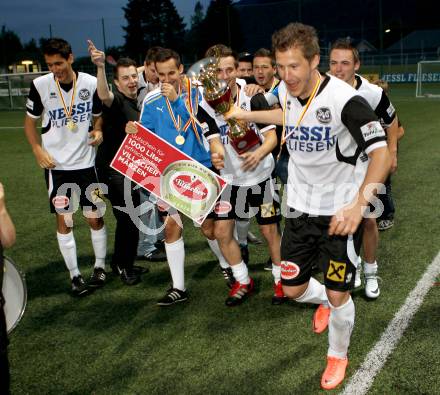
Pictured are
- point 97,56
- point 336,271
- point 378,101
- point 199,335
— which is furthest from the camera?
Result: point 97,56

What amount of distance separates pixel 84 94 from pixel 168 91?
45.0 inches

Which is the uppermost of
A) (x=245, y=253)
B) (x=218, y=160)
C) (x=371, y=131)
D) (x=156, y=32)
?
(x=156, y=32)

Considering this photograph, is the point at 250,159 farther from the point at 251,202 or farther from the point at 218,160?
the point at 251,202

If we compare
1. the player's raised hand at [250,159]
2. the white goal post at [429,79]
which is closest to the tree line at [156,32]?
the white goal post at [429,79]

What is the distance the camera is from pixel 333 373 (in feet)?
11.6

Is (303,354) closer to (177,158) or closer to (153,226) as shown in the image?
(177,158)

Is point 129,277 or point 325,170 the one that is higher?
point 325,170

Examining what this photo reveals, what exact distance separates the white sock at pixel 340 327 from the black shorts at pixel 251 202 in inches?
57.9

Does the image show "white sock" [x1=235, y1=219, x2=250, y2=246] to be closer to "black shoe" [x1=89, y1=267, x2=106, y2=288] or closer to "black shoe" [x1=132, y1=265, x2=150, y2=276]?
"black shoe" [x1=132, y1=265, x2=150, y2=276]

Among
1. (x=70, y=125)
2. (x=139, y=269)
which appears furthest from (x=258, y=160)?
(x=139, y=269)

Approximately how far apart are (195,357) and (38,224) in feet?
15.4

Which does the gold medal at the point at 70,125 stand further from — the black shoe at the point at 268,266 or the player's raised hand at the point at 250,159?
the black shoe at the point at 268,266

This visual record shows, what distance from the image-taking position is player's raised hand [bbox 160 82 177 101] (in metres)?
4.48

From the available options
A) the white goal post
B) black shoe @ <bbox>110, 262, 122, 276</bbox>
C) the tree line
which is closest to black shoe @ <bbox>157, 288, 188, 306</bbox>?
black shoe @ <bbox>110, 262, 122, 276</bbox>
